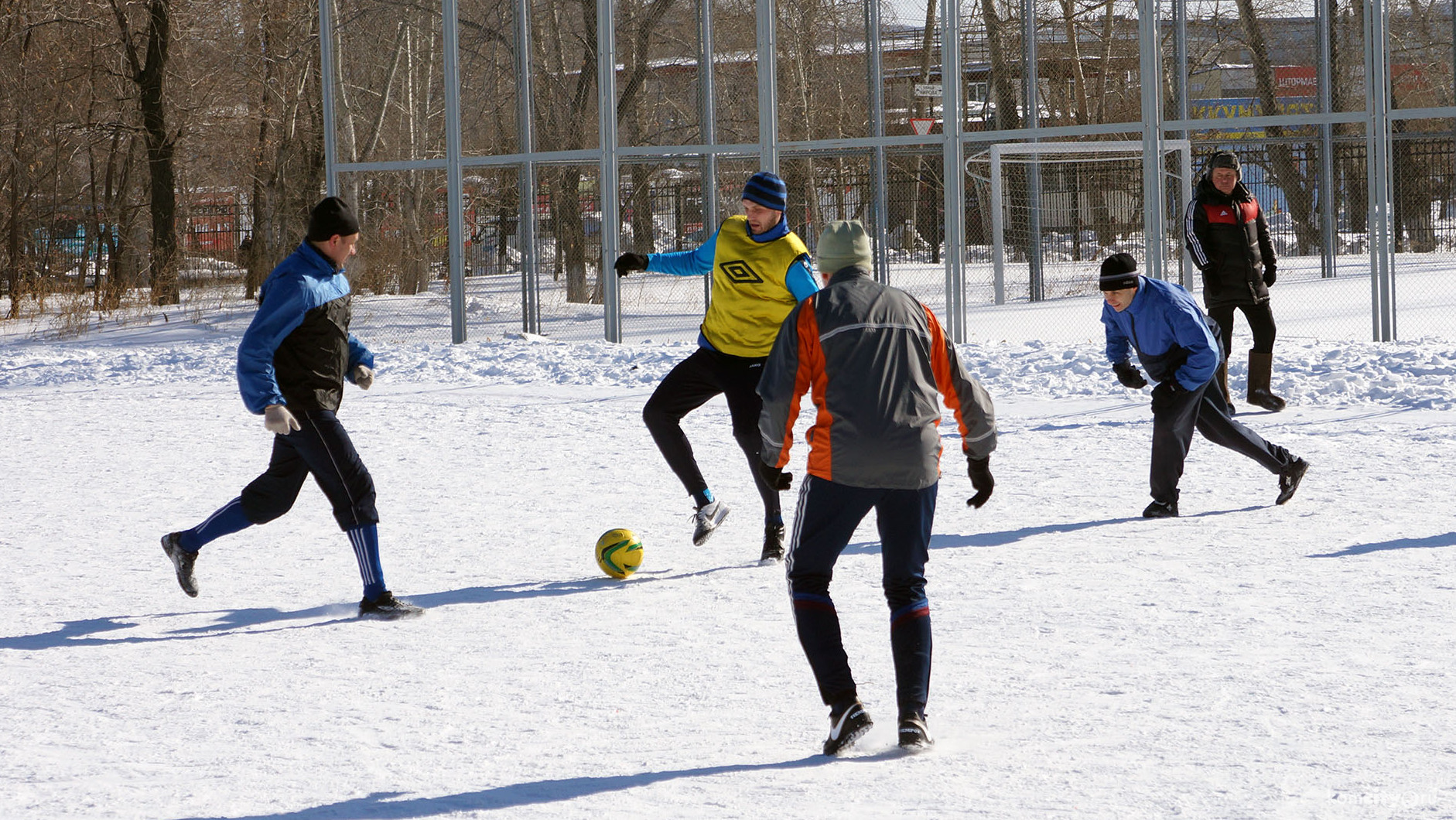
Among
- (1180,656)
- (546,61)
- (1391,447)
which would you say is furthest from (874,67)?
(1180,656)

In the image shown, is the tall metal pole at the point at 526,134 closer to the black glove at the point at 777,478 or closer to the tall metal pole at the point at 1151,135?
the tall metal pole at the point at 1151,135

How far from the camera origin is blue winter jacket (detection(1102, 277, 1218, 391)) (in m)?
6.93

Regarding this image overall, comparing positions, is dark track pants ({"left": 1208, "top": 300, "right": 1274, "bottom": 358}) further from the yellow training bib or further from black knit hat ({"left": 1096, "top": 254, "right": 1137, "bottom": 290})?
the yellow training bib

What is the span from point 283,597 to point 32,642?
97 cm

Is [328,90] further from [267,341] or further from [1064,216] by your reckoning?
[267,341]

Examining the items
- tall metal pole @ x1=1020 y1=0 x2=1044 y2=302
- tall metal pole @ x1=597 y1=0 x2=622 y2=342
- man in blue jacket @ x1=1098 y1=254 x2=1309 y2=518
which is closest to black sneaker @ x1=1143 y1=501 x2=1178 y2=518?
man in blue jacket @ x1=1098 y1=254 x2=1309 y2=518

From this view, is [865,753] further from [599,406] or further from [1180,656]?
[599,406]

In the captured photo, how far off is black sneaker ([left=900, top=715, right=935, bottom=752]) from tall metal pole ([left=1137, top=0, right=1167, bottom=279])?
1140 centimetres

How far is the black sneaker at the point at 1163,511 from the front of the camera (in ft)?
23.6

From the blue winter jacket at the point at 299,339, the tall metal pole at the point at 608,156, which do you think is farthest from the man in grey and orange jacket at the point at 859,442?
the tall metal pole at the point at 608,156

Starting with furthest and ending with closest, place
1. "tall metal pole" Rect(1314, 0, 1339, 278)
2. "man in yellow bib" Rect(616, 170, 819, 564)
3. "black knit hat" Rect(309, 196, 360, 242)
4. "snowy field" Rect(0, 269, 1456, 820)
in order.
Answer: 1. "tall metal pole" Rect(1314, 0, 1339, 278)
2. "man in yellow bib" Rect(616, 170, 819, 564)
3. "black knit hat" Rect(309, 196, 360, 242)
4. "snowy field" Rect(0, 269, 1456, 820)

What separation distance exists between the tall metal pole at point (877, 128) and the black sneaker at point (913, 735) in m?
15.7

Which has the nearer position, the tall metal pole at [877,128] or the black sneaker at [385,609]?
the black sneaker at [385,609]

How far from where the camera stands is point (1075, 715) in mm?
4297
